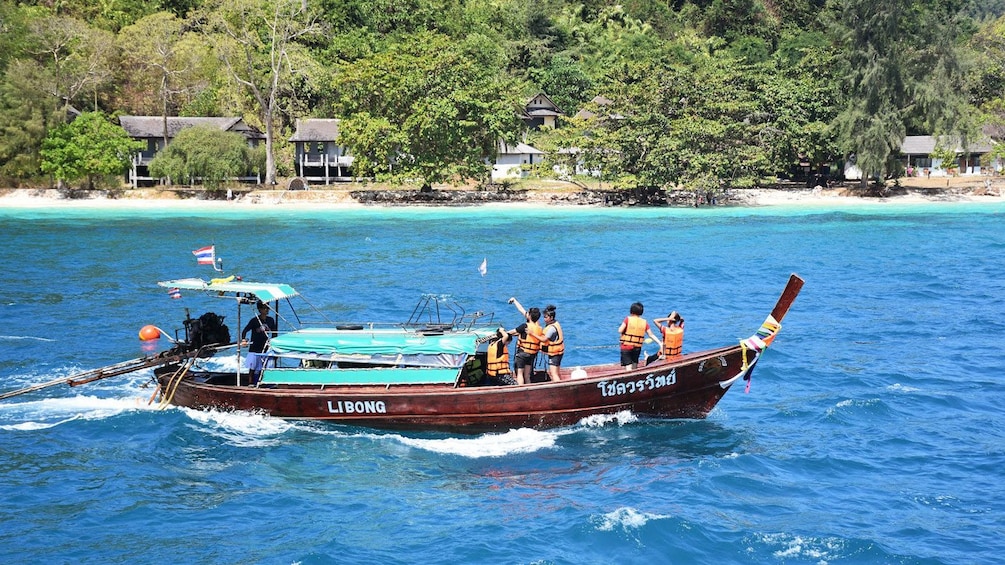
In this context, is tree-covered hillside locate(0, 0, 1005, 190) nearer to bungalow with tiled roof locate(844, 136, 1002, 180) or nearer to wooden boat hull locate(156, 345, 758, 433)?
bungalow with tiled roof locate(844, 136, 1002, 180)

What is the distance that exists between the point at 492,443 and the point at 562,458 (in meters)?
1.54

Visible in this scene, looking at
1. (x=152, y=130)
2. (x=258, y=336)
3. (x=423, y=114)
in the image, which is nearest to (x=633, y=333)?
(x=258, y=336)

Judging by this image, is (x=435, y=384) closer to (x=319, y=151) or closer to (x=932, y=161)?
(x=319, y=151)

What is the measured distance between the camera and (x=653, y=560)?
1576cm

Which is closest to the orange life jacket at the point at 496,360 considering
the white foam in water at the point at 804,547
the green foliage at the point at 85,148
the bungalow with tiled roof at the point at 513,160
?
the white foam in water at the point at 804,547

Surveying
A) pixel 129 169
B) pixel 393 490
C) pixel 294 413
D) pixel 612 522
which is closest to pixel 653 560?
pixel 612 522

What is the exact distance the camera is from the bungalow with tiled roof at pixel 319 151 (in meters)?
80.0

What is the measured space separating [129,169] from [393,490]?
67159mm

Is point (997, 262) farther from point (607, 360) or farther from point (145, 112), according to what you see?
point (145, 112)

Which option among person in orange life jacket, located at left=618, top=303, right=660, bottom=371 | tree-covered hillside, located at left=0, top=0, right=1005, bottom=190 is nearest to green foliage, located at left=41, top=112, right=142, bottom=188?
tree-covered hillside, located at left=0, top=0, right=1005, bottom=190

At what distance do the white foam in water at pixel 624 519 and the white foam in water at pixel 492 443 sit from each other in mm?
3204

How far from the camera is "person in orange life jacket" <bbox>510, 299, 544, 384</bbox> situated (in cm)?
2022

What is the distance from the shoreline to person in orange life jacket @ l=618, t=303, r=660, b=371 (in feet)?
184

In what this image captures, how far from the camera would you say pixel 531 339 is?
2036 cm
